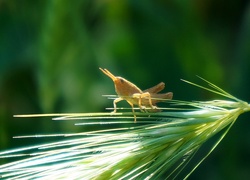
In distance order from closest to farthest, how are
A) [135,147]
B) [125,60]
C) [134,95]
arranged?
[135,147], [134,95], [125,60]

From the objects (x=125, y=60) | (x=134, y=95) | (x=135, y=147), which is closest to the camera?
(x=135, y=147)

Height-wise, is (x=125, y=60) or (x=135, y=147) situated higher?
(x=125, y=60)

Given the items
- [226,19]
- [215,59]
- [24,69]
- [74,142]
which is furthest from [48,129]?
[74,142]

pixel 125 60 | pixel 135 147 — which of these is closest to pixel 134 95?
pixel 135 147

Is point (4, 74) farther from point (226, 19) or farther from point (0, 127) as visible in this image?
point (226, 19)

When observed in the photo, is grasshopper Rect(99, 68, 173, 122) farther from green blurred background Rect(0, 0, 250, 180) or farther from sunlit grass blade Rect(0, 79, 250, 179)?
green blurred background Rect(0, 0, 250, 180)

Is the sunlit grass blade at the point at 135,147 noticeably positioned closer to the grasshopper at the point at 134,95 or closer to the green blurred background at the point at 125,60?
the grasshopper at the point at 134,95

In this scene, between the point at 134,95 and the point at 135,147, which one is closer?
the point at 135,147

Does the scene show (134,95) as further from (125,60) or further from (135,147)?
(125,60)

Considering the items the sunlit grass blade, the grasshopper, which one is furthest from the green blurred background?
the sunlit grass blade
